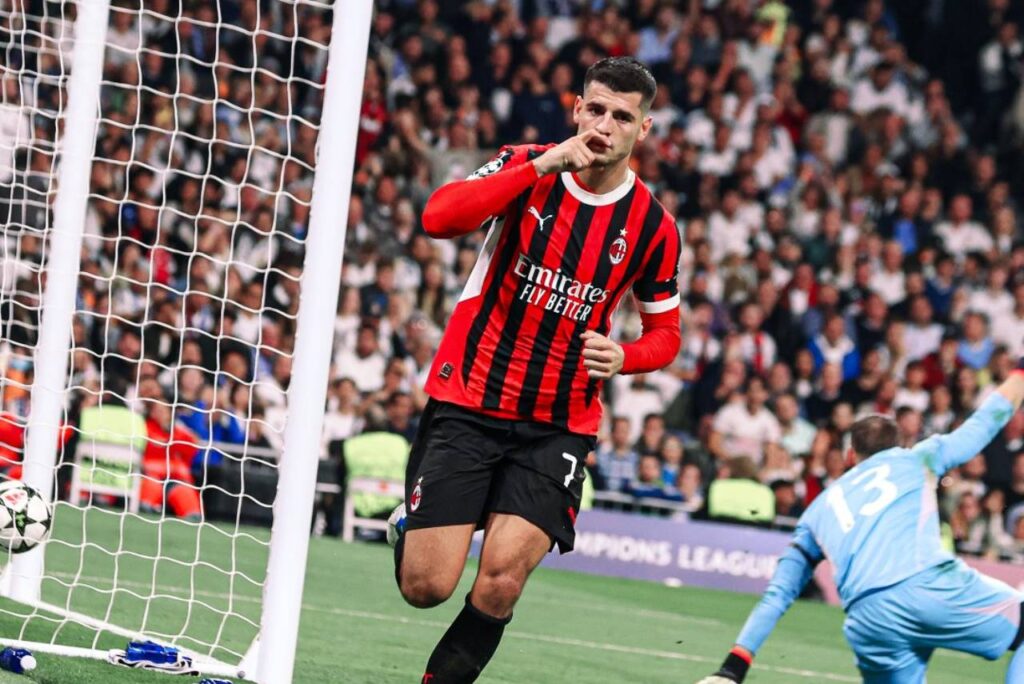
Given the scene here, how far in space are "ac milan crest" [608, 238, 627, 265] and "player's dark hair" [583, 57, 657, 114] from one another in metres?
0.45

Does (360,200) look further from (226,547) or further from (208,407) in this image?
(226,547)

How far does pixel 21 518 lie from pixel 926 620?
3.37 metres

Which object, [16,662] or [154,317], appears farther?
[154,317]

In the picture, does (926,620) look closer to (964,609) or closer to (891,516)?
(964,609)

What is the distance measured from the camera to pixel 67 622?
267 inches

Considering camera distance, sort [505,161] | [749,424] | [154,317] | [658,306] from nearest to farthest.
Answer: [505,161] < [658,306] < [154,317] < [749,424]

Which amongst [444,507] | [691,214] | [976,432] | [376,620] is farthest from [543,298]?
[691,214]

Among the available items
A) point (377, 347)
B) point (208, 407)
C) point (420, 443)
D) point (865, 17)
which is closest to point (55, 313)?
point (420, 443)

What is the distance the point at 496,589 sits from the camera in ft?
16.4

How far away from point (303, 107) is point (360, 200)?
1.43 metres

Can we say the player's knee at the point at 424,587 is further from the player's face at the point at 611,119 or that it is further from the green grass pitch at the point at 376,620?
the player's face at the point at 611,119

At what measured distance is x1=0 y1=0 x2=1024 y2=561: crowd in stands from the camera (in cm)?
1321

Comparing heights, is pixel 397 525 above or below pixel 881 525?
below

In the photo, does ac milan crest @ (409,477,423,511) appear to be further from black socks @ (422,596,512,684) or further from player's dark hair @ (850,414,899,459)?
player's dark hair @ (850,414,899,459)
